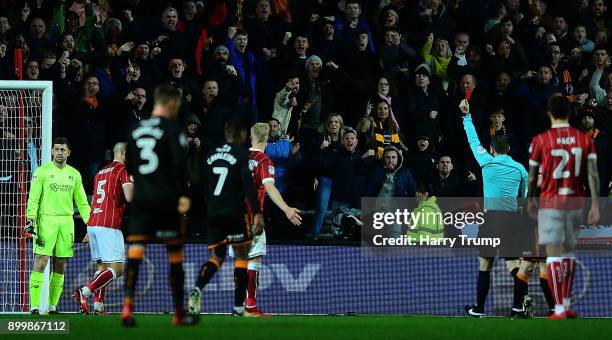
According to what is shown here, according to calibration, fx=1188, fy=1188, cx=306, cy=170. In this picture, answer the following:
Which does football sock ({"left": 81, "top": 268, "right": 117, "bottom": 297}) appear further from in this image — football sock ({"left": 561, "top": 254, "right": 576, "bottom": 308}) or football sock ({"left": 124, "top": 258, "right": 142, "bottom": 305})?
football sock ({"left": 561, "top": 254, "right": 576, "bottom": 308})

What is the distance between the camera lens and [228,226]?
11.9m

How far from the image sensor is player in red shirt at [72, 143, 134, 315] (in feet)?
45.9

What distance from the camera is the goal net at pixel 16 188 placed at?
14711mm

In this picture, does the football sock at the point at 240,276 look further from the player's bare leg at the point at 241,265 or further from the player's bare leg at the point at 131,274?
the player's bare leg at the point at 131,274

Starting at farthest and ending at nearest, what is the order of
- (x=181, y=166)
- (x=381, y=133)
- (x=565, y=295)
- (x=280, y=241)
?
(x=381, y=133), (x=280, y=241), (x=565, y=295), (x=181, y=166)

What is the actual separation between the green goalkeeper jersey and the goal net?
2.09 feet

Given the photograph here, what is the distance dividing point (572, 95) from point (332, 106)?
13.5 ft

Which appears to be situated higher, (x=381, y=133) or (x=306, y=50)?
(x=306, y=50)

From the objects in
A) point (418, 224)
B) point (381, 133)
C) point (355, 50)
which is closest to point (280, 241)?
point (418, 224)

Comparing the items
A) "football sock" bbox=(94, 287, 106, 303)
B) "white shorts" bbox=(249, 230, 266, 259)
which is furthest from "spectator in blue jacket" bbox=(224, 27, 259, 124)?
"football sock" bbox=(94, 287, 106, 303)

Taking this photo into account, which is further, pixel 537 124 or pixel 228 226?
pixel 537 124

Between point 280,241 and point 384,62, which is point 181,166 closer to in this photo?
point 280,241

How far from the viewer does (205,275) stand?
38.5ft

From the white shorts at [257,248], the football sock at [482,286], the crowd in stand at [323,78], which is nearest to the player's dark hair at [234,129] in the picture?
the white shorts at [257,248]
